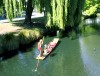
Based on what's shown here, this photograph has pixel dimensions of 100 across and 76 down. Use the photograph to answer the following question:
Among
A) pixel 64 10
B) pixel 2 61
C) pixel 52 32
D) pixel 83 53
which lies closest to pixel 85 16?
pixel 52 32

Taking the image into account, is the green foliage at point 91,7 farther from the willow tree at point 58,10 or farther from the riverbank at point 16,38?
the riverbank at point 16,38

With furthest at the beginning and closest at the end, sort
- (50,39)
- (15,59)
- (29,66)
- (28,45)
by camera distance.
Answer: (50,39) → (28,45) → (15,59) → (29,66)

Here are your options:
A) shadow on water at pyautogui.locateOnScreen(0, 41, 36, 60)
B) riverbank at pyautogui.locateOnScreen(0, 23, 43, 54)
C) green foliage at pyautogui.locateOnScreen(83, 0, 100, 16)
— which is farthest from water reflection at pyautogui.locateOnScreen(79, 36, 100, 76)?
green foliage at pyautogui.locateOnScreen(83, 0, 100, 16)

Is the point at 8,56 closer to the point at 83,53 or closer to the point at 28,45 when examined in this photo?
the point at 28,45

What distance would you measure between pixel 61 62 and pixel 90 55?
250 centimetres

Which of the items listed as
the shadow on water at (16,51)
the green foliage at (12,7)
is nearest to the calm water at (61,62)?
the shadow on water at (16,51)

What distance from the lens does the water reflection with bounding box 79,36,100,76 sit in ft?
55.8

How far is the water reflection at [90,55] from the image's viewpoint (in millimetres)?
17016

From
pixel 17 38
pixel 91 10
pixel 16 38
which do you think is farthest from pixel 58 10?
pixel 91 10

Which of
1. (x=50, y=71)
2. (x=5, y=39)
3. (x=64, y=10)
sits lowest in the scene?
(x=50, y=71)

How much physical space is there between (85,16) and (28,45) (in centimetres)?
2322

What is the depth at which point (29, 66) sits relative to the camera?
1848 centimetres

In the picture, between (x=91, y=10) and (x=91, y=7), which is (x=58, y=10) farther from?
(x=91, y=7)

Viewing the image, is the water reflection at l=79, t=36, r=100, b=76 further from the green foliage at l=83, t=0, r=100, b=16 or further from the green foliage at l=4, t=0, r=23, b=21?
the green foliage at l=83, t=0, r=100, b=16
